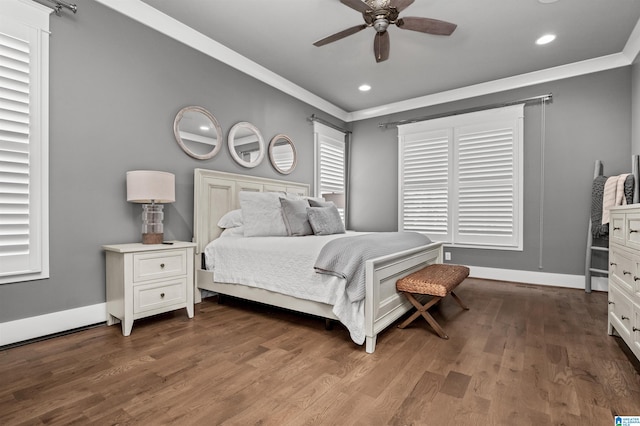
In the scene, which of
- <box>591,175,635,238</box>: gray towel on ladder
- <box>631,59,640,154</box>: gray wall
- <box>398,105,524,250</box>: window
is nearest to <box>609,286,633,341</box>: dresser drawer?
<box>591,175,635,238</box>: gray towel on ladder

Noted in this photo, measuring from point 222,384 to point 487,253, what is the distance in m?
4.11

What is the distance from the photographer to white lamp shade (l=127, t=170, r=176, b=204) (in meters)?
2.63

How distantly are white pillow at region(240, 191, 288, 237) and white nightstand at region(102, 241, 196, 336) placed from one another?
2.18ft

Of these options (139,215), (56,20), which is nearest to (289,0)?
(56,20)

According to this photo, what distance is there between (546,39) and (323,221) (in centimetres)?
311

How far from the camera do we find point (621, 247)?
221 centimetres

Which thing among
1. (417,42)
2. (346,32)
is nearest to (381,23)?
(346,32)

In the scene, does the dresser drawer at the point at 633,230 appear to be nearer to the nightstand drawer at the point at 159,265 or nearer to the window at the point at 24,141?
the nightstand drawer at the point at 159,265

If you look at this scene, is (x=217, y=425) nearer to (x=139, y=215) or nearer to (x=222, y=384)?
(x=222, y=384)

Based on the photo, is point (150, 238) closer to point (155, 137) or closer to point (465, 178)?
point (155, 137)

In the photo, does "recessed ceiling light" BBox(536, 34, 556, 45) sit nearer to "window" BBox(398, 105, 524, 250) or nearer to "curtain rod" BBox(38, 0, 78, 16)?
"window" BBox(398, 105, 524, 250)

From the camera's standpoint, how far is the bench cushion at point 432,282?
7.59 feet

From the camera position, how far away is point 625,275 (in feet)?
6.93

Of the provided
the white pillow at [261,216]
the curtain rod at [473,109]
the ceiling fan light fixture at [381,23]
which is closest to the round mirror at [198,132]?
the white pillow at [261,216]
